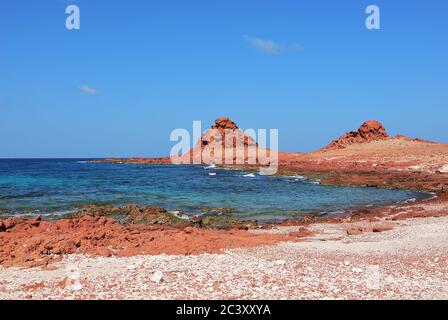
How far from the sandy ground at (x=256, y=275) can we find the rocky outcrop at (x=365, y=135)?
9443 centimetres

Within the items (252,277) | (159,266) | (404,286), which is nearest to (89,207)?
(159,266)

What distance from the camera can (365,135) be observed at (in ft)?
352

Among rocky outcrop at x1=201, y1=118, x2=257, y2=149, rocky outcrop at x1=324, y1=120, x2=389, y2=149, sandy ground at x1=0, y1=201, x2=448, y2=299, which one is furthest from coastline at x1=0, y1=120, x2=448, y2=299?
rocky outcrop at x1=201, y1=118, x2=257, y2=149

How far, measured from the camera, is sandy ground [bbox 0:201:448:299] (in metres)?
9.30

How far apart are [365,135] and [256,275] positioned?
10250 cm

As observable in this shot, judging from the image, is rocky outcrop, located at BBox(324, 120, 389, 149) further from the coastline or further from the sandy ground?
the sandy ground

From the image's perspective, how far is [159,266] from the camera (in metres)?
11.5

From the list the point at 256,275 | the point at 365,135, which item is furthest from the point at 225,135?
the point at 256,275

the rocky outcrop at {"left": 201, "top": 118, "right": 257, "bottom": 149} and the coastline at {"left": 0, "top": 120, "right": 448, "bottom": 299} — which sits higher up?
the rocky outcrop at {"left": 201, "top": 118, "right": 257, "bottom": 149}

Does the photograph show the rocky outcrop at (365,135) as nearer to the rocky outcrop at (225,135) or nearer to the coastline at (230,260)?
the rocky outcrop at (225,135)

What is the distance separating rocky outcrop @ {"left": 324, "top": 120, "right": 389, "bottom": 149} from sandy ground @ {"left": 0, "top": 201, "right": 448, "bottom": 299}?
94426mm

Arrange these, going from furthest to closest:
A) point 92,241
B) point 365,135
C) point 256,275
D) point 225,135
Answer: point 225,135 → point 365,135 → point 92,241 → point 256,275

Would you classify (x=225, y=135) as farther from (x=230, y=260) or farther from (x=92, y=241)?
(x=230, y=260)

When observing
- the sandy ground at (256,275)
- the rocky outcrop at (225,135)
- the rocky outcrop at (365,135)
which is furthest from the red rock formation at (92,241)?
the rocky outcrop at (225,135)
